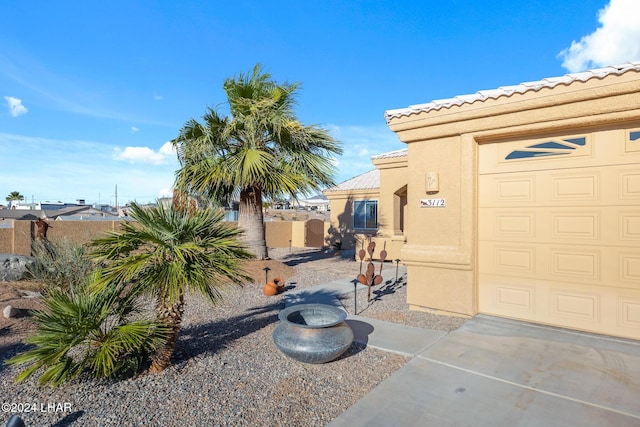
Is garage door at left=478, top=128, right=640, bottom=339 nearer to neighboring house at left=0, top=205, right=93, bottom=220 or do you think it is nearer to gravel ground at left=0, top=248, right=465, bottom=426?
gravel ground at left=0, top=248, right=465, bottom=426

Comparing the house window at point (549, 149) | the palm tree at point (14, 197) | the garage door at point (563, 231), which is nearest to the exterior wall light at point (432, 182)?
the garage door at point (563, 231)

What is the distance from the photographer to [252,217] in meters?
11.5

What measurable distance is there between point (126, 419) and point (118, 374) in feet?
2.85

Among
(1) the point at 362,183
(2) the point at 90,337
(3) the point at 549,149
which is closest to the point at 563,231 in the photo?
(3) the point at 549,149

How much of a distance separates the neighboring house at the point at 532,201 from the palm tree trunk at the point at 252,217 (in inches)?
220

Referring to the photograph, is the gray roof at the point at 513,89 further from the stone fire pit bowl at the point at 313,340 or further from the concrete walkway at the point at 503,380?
the stone fire pit bowl at the point at 313,340

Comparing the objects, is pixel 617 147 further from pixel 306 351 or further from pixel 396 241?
pixel 396 241

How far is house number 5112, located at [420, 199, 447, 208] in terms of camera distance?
6.58m

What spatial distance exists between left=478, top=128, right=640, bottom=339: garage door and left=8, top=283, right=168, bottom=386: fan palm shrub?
17.2 ft

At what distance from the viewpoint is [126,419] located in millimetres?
3299

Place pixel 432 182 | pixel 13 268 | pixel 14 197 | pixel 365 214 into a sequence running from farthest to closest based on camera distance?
pixel 14 197 < pixel 365 214 < pixel 13 268 < pixel 432 182

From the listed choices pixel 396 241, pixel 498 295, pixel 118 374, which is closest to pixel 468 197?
pixel 498 295

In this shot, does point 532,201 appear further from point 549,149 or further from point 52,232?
point 52,232

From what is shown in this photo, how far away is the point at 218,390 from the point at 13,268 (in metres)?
8.69
